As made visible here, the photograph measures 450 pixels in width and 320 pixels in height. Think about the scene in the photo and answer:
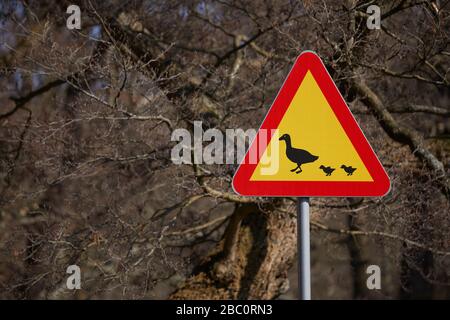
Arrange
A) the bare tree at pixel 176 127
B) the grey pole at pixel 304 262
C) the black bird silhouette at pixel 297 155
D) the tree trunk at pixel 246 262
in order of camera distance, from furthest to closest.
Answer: the tree trunk at pixel 246 262
the bare tree at pixel 176 127
the black bird silhouette at pixel 297 155
the grey pole at pixel 304 262

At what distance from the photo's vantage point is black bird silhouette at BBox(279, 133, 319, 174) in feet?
11.3

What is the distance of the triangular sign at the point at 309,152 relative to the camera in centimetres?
345

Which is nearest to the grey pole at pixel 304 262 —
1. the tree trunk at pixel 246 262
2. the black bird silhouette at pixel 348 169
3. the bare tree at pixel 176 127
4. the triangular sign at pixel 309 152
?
the triangular sign at pixel 309 152

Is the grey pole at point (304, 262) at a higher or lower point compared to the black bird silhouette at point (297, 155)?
lower

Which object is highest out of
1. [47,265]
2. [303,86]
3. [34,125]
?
[34,125]

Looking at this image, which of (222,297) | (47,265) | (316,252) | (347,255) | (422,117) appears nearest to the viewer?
(47,265)

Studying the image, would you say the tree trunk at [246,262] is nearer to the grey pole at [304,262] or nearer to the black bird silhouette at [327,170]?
the black bird silhouette at [327,170]

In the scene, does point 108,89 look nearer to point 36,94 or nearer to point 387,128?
point 36,94

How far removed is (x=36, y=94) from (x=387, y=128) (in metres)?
4.27

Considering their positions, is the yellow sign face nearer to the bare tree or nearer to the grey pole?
the grey pole

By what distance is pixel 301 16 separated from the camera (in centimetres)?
722

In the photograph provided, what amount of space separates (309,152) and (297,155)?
0.21 feet

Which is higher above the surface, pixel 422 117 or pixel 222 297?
pixel 422 117

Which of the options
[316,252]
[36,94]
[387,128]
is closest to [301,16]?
[387,128]
